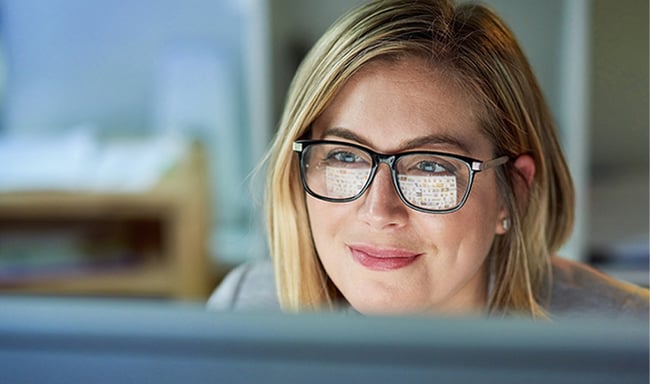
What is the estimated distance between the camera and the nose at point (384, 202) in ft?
1.35

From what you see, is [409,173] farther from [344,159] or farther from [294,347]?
[294,347]

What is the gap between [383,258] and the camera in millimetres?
432

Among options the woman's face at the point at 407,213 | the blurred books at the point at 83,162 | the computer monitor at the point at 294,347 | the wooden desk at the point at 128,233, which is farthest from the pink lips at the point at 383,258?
the blurred books at the point at 83,162

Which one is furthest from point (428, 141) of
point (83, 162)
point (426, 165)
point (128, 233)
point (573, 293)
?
point (83, 162)

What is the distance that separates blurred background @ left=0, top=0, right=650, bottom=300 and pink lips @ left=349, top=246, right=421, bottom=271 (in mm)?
216

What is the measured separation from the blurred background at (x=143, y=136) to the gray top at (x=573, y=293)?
0.12 m

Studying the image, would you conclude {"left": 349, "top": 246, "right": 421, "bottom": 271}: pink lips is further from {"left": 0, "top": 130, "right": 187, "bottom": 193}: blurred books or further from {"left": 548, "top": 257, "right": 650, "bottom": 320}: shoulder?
{"left": 0, "top": 130, "right": 187, "bottom": 193}: blurred books

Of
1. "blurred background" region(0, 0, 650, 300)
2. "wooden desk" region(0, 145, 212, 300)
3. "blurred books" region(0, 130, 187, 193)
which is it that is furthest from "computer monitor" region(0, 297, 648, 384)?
"blurred books" region(0, 130, 187, 193)

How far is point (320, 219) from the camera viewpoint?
457mm

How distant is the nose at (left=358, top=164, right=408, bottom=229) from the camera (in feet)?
1.35

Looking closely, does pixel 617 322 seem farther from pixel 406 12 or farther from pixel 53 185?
pixel 53 185

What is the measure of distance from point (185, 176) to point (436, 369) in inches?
53.0

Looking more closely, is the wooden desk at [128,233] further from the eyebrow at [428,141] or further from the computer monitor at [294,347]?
the computer monitor at [294,347]

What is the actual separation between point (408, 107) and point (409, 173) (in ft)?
0.10
